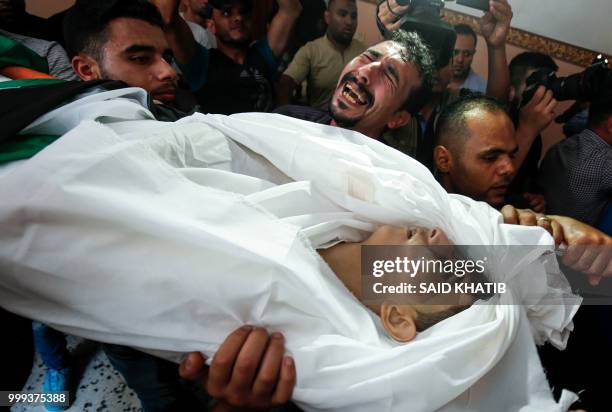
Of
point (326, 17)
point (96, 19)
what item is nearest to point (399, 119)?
point (326, 17)

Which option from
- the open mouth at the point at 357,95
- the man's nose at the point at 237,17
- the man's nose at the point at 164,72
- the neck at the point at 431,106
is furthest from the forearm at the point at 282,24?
the neck at the point at 431,106

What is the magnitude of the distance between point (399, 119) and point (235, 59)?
0.59 meters

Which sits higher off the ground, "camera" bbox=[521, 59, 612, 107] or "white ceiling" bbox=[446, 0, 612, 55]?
"white ceiling" bbox=[446, 0, 612, 55]

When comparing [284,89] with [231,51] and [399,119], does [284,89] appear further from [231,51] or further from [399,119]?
[399,119]

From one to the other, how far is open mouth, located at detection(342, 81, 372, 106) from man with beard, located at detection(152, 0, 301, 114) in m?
0.29

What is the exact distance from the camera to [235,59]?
52.4 inches

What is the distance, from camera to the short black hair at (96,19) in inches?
40.1

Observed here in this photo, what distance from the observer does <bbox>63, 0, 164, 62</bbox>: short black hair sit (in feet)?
3.34

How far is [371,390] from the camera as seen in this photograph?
510mm

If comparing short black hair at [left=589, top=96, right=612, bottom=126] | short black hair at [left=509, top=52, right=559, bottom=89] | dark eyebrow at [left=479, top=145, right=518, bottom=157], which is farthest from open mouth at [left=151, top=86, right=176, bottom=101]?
short black hair at [left=589, top=96, right=612, bottom=126]

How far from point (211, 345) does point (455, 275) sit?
0.40 metres

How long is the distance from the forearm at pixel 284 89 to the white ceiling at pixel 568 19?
66cm

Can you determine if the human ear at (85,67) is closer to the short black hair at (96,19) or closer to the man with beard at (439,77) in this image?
the short black hair at (96,19)

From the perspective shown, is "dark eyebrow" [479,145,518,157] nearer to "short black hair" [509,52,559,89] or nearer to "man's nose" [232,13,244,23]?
"short black hair" [509,52,559,89]
